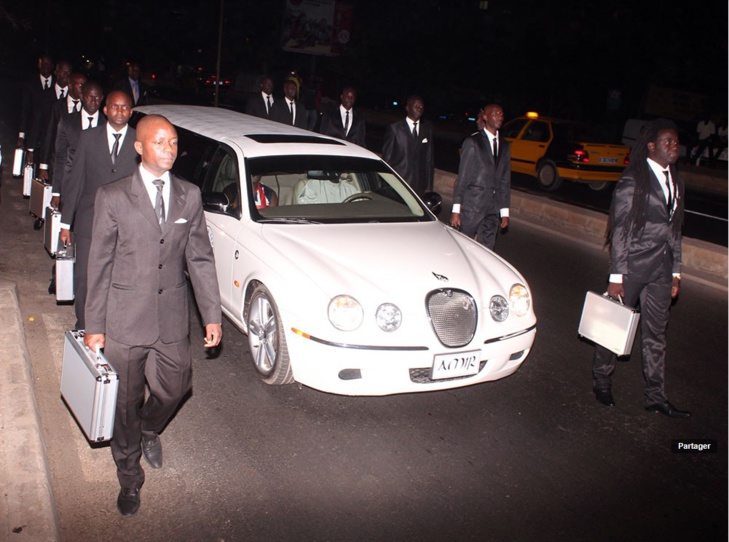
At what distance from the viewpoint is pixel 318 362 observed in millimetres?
4918

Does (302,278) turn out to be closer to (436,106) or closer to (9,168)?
(9,168)

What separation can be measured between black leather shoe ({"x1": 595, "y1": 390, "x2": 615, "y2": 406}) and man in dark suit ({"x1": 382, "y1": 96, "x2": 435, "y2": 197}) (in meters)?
4.26

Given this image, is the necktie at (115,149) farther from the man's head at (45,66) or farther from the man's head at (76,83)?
the man's head at (45,66)

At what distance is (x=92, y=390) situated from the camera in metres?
3.57

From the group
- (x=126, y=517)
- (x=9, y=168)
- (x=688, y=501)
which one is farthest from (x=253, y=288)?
(x=9, y=168)

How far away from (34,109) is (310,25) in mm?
35841

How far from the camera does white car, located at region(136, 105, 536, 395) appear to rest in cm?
490

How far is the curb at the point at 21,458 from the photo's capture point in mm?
3537

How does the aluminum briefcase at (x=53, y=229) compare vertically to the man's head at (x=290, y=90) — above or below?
below

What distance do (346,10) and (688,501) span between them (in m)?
44.6

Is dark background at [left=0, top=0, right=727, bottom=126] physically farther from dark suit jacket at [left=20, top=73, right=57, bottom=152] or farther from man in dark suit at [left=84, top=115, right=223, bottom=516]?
man in dark suit at [left=84, top=115, right=223, bottom=516]

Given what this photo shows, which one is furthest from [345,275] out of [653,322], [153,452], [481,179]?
[481,179]

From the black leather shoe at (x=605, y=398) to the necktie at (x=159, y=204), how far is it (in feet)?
11.8

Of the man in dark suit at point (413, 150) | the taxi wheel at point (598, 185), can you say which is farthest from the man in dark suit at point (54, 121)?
the taxi wheel at point (598, 185)
